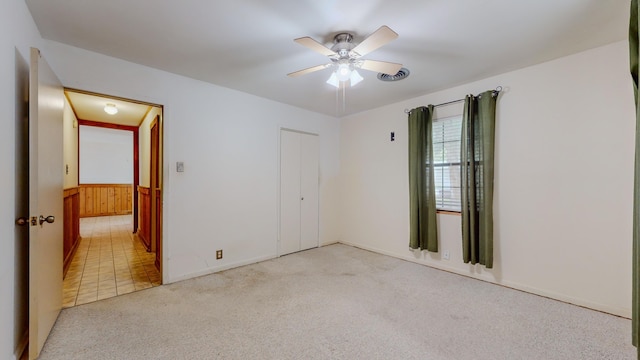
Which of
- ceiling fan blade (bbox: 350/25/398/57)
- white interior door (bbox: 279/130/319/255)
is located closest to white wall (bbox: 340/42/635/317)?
ceiling fan blade (bbox: 350/25/398/57)

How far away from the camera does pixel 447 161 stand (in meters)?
3.44

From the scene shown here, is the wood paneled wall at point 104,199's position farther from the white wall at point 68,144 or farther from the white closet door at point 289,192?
the white closet door at point 289,192

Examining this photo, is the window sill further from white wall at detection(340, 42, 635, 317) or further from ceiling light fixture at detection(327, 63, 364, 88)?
ceiling light fixture at detection(327, 63, 364, 88)

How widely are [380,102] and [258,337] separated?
3408 mm

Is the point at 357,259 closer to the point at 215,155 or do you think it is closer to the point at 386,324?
the point at 386,324

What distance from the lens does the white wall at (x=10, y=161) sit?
1.45 m

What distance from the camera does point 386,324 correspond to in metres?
2.12

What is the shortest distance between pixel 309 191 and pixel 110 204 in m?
7.26

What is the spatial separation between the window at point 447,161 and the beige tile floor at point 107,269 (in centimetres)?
364

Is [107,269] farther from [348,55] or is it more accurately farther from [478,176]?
[478,176]

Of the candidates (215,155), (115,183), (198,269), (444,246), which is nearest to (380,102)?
(444,246)

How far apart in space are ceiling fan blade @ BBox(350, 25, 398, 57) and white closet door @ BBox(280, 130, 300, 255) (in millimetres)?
2246

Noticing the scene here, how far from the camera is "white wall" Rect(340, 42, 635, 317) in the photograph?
2289 millimetres

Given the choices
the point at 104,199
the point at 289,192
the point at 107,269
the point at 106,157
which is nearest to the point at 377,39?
the point at 289,192
